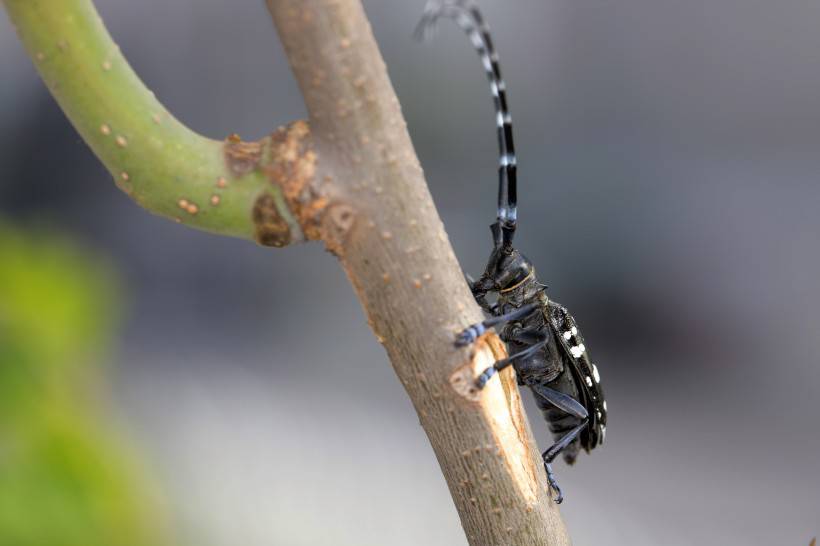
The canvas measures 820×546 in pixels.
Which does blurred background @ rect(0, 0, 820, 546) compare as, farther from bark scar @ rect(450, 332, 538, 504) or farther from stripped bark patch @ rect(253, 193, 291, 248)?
stripped bark patch @ rect(253, 193, 291, 248)

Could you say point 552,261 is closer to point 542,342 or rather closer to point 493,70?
point 542,342

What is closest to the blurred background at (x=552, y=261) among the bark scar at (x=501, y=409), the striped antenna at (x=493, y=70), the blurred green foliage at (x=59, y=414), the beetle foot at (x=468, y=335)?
the blurred green foliage at (x=59, y=414)

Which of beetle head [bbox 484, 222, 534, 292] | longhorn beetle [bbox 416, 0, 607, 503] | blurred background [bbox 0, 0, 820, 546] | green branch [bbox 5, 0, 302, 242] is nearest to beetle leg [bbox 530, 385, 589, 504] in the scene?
longhorn beetle [bbox 416, 0, 607, 503]

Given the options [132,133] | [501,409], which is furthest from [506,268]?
[132,133]

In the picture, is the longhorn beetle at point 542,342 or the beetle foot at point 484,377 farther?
the longhorn beetle at point 542,342

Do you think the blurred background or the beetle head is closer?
the beetle head

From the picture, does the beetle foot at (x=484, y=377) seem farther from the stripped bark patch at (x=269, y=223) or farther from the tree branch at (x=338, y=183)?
the stripped bark patch at (x=269, y=223)
